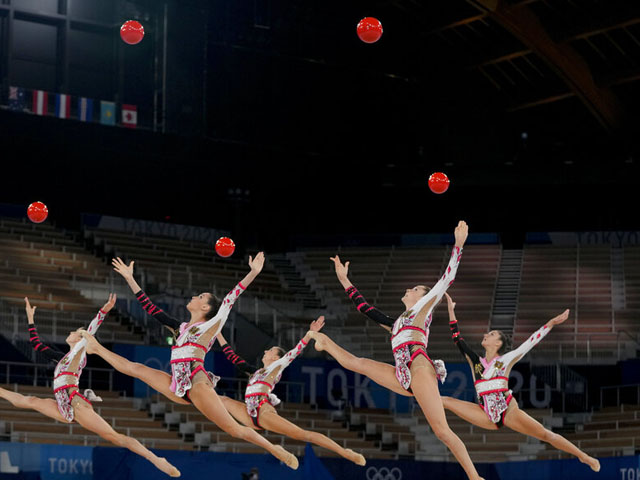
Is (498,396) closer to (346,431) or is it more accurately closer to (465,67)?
(346,431)

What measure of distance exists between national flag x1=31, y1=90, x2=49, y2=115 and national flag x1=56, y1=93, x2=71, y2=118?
26 cm

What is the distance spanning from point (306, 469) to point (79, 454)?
408 centimetres

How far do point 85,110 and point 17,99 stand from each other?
5.26 feet

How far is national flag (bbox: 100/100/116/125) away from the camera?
2625 centimetres

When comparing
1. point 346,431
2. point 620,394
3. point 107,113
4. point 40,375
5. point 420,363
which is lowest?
point 346,431

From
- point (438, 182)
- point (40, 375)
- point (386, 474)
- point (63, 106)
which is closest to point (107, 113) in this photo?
point (63, 106)

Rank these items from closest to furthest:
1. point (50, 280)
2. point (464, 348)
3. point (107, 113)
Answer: point (464, 348), point (50, 280), point (107, 113)

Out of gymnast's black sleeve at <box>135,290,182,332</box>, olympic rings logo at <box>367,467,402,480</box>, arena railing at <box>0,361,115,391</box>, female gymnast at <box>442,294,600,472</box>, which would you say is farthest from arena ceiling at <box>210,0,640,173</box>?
gymnast's black sleeve at <box>135,290,182,332</box>

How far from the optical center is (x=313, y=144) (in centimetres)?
2997

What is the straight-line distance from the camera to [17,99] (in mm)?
25156

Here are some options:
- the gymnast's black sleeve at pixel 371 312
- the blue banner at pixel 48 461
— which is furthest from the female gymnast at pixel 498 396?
the blue banner at pixel 48 461

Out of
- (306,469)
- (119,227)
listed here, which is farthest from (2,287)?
(306,469)

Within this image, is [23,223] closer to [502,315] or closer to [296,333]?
[296,333]

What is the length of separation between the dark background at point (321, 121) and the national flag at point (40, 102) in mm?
430
